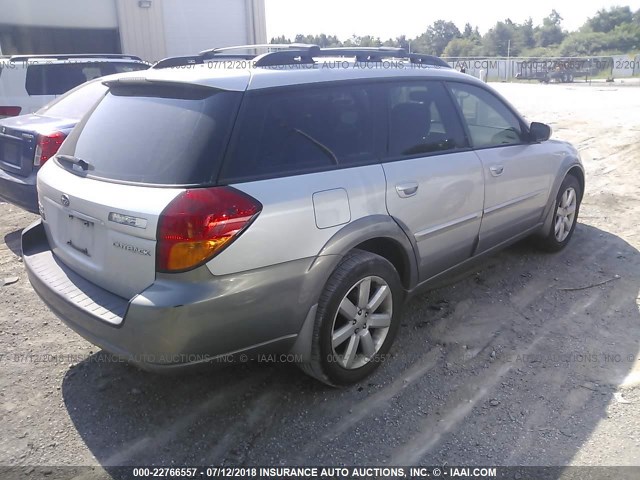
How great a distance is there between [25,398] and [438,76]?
129 inches

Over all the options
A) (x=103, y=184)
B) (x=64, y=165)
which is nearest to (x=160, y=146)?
(x=103, y=184)

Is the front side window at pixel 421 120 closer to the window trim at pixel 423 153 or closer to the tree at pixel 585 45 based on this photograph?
the window trim at pixel 423 153

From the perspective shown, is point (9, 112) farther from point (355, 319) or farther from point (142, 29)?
point (142, 29)

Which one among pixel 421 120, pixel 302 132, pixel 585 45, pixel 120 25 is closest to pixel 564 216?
pixel 421 120

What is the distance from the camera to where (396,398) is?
3.10 metres

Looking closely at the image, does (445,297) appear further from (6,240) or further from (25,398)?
(6,240)

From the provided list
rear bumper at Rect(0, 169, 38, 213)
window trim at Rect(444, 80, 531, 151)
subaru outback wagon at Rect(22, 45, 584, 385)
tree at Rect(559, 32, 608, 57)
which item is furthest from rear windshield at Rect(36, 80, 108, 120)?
tree at Rect(559, 32, 608, 57)

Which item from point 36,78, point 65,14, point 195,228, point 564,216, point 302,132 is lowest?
point 564,216

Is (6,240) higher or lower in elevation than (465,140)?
lower

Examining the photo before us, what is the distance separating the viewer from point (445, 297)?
4.34 meters

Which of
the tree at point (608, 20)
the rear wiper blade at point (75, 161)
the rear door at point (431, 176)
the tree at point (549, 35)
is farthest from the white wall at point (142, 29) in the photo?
the tree at point (608, 20)

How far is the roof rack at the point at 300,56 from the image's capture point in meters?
3.14

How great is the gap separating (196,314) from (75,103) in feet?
14.1

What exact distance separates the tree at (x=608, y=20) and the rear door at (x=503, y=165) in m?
102
